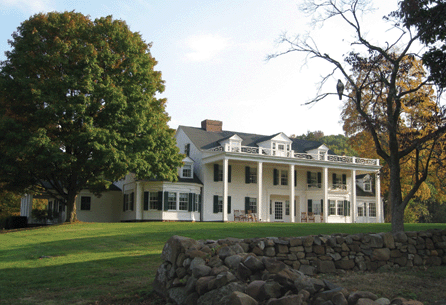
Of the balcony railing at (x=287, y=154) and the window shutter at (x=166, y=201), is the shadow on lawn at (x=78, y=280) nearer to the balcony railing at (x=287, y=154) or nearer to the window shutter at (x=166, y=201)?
the window shutter at (x=166, y=201)

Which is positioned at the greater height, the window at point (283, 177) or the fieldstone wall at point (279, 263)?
the window at point (283, 177)

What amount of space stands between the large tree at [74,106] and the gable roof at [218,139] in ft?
30.2

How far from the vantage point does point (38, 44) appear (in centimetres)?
2575

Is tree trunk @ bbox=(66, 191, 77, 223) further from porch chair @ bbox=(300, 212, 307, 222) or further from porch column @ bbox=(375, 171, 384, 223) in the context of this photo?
porch column @ bbox=(375, 171, 384, 223)

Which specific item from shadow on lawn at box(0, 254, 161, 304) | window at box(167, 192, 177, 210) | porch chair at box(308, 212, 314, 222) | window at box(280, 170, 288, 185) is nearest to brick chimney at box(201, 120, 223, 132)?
window at box(280, 170, 288, 185)

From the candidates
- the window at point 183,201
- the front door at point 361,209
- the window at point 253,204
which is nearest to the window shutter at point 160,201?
the window at point 183,201

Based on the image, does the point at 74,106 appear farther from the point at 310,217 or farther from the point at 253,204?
the point at 310,217

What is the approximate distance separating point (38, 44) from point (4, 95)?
3817 millimetres

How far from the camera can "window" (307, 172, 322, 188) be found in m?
39.7

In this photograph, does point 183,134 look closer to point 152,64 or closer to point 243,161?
point 243,161

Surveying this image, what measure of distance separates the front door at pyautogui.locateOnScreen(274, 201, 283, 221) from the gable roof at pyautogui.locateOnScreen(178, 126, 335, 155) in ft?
17.1

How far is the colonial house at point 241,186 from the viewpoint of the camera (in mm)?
33844

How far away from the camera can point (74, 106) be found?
2436 centimetres

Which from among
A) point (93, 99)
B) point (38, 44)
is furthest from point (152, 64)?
point (38, 44)
